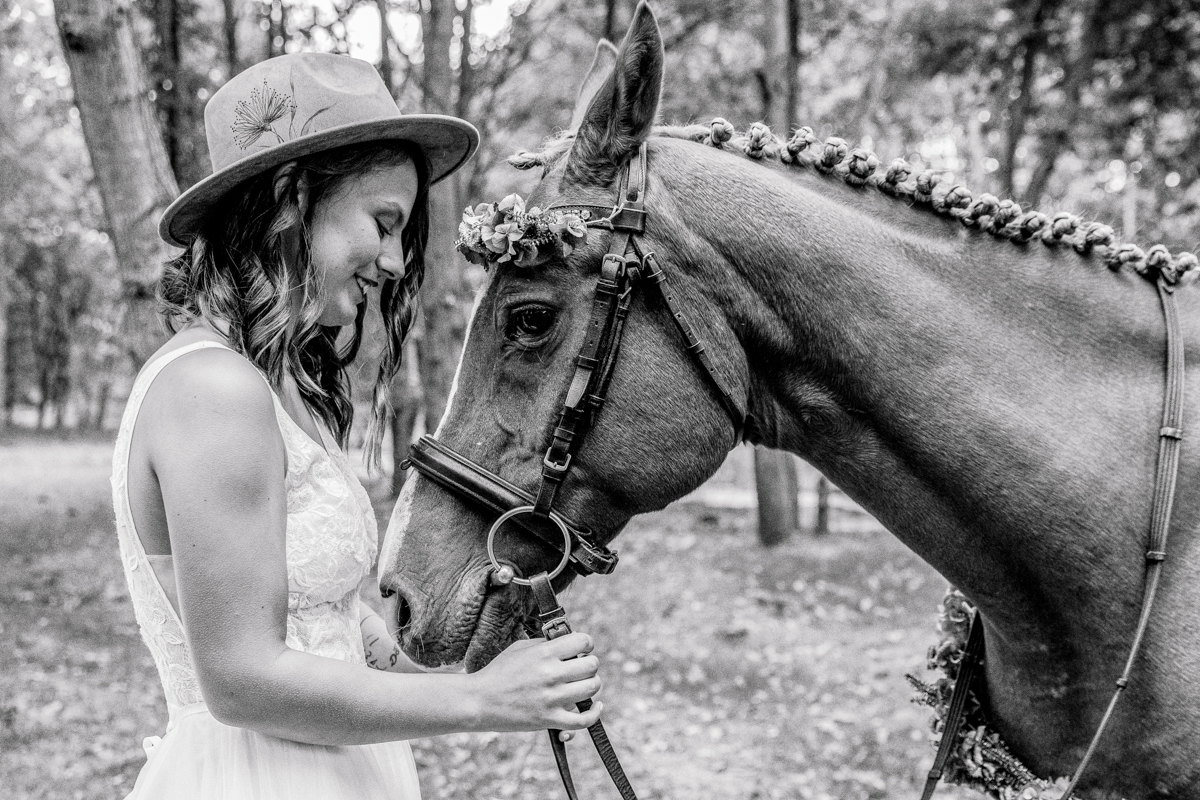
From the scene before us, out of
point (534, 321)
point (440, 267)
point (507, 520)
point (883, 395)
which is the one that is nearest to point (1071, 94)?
point (440, 267)

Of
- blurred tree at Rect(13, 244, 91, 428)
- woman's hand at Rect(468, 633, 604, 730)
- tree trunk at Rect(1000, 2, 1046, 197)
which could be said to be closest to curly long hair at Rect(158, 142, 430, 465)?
woman's hand at Rect(468, 633, 604, 730)

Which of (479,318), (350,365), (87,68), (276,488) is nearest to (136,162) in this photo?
(87,68)

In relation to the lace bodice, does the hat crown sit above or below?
above

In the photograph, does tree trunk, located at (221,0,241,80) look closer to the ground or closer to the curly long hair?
the ground

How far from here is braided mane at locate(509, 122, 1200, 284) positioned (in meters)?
2.18

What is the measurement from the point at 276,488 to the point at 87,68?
4917 mm

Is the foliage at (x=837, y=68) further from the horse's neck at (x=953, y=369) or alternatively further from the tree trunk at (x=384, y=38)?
the horse's neck at (x=953, y=369)

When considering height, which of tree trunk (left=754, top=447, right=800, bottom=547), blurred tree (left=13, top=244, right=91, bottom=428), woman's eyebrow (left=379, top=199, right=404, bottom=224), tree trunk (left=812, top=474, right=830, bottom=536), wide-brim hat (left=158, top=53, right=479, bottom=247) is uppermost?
wide-brim hat (left=158, top=53, right=479, bottom=247)

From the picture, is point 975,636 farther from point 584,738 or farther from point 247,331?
point 584,738

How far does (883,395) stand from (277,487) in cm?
139

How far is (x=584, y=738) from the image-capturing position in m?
5.98

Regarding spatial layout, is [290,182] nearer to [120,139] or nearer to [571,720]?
[571,720]

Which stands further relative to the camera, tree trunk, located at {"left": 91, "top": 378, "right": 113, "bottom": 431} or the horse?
tree trunk, located at {"left": 91, "top": 378, "right": 113, "bottom": 431}

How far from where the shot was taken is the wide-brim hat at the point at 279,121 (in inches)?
69.4
